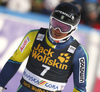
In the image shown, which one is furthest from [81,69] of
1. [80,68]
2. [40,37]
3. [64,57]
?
[40,37]

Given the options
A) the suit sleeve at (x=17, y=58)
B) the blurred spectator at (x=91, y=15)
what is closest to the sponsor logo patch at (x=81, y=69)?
the suit sleeve at (x=17, y=58)

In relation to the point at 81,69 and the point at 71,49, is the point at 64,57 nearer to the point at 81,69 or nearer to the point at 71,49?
the point at 71,49

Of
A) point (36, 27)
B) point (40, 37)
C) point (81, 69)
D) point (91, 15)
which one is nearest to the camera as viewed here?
point (81, 69)

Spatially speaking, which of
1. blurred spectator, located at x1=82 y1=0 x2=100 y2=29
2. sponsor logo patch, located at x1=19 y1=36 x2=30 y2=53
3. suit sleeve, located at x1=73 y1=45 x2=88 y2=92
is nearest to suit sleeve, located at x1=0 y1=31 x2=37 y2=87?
sponsor logo patch, located at x1=19 y1=36 x2=30 y2=53

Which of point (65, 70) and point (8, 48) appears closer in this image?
point (65, 70)

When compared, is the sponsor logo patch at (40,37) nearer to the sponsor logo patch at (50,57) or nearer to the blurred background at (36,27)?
the sponsor logo patch at (50,57)

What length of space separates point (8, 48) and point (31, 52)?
91.4 inches

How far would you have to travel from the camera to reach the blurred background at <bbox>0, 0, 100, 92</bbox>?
15.2ft

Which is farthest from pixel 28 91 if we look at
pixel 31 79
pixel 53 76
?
pixel 53 76

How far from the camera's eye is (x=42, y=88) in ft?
9.19

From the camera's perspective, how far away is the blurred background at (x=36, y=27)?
15.2ft

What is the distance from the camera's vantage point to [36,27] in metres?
5.71

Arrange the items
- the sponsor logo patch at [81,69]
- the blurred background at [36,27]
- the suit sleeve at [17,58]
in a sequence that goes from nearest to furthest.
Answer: the sponsor logo patch at [81,69] < the suit sleeve at [17,58] < the blurred background at [36,27]

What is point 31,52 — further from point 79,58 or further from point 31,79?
point 79,58
